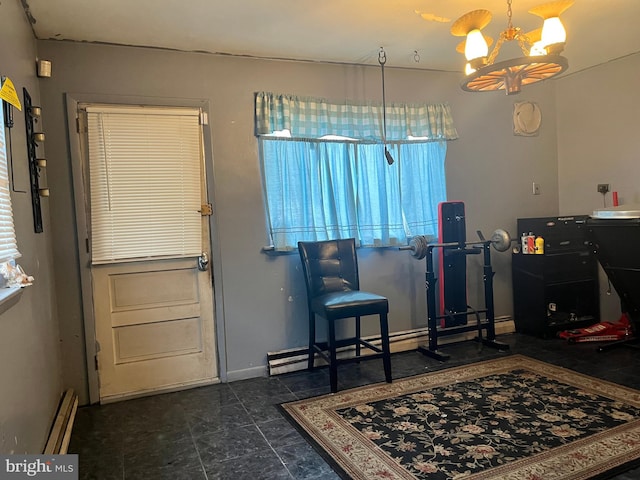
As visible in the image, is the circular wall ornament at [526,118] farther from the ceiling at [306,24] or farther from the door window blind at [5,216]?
the door window blind at [5,216]

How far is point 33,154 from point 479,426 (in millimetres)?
2811

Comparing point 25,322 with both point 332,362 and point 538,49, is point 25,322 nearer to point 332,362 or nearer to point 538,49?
point 332,362

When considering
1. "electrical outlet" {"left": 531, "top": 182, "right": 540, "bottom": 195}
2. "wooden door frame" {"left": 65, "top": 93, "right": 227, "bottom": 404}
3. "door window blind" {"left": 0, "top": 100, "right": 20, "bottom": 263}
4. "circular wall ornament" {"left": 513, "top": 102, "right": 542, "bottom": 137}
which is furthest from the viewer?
"electrical outlet" {"left": 531, "top": 182, "right": 540, "bottom": 195}

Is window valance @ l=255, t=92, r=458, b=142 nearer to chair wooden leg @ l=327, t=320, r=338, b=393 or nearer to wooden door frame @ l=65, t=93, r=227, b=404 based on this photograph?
wooden door frame @ l=65, t=93, r=227, b=404

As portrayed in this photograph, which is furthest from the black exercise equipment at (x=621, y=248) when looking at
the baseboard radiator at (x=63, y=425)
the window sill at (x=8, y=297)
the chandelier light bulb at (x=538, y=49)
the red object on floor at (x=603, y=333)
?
the baseboard radiator at (x=63, y=425)

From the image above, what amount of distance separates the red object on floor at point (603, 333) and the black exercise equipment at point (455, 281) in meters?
0.62

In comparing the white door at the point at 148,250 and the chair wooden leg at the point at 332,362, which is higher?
the white door at the point at 148,250

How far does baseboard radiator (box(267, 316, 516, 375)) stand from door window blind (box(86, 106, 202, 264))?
3.39 ft

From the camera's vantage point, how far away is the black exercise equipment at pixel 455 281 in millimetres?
3852

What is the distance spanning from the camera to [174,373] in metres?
3.36

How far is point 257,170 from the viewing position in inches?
140

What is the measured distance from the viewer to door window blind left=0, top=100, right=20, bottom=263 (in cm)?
164

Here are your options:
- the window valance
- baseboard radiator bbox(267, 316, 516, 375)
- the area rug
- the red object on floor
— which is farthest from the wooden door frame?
the red object on floor

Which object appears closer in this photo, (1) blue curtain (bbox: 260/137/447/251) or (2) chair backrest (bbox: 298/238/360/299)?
(2) chair backrest (bbox: 298/238/360/299)
